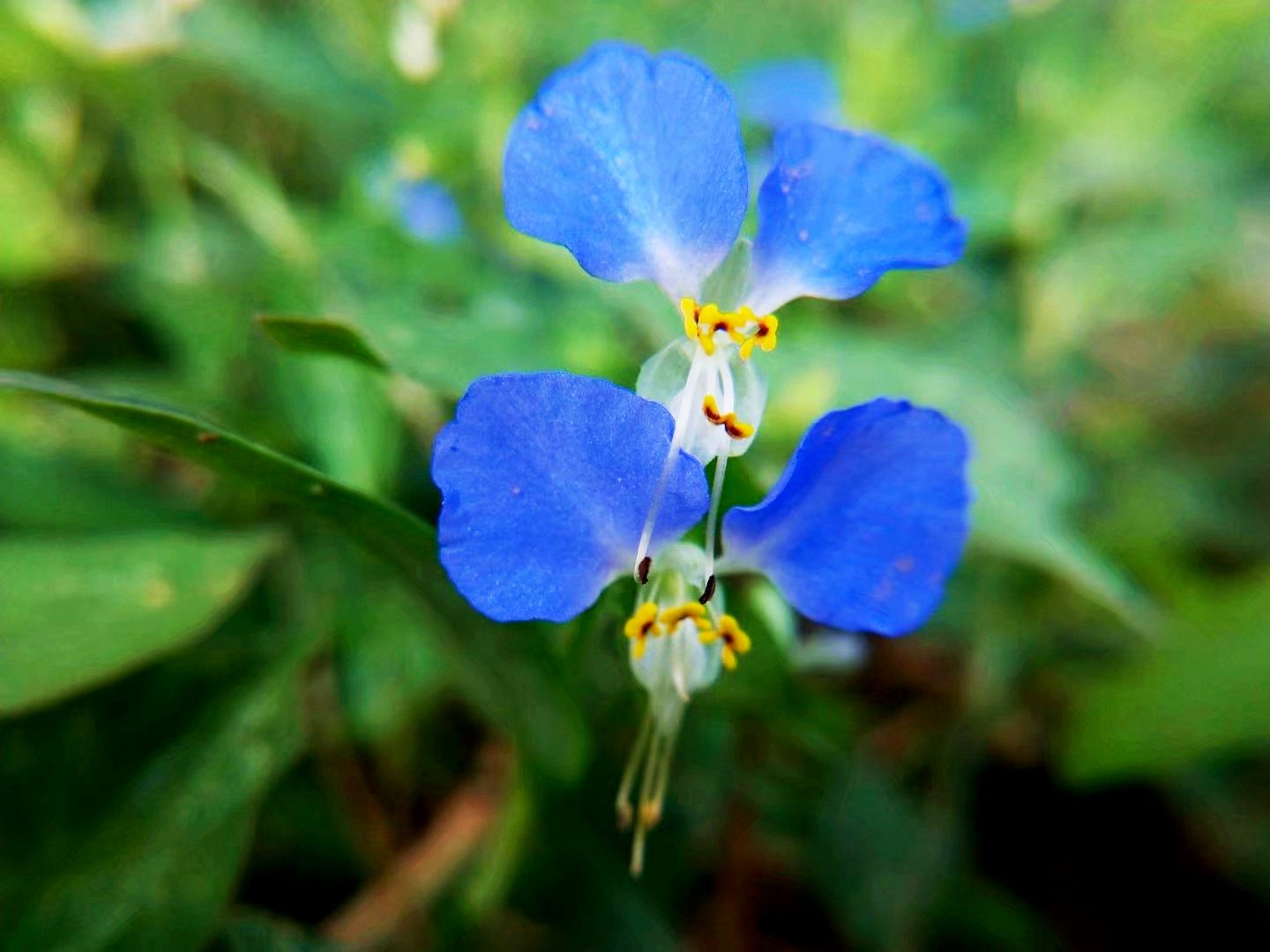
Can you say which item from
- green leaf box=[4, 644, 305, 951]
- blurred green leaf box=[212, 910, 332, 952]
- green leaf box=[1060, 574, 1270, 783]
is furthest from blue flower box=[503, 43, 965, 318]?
green leaf box=[1060, 574, 1270, 783]

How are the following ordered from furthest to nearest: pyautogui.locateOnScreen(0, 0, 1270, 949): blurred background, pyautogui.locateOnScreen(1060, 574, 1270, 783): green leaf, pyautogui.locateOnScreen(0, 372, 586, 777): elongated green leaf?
pyautogui.locateOnScreen(1060, 574, 1270, 783): green leaf → pyautogui.locateOnScreen(0, 0, 1270, 949): blurred background → pyautogui.locateOnScreen(0, 372, 586, 777): elongated green leaf

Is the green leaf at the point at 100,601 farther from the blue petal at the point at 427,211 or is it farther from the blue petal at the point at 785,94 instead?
the blue petal at the point at 785,94

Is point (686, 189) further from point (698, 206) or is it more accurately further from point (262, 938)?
point (262, 938)

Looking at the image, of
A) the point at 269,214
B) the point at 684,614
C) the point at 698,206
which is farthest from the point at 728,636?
the point at 269,214

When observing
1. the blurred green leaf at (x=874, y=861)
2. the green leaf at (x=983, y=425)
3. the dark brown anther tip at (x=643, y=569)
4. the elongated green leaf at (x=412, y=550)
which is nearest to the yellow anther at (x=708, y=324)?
the dark brown anther tip at (x=643, y=569)

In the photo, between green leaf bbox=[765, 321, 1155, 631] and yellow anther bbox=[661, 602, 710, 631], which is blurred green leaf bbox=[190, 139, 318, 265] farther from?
yellow anther bbox=[661, 602, 710, 631]

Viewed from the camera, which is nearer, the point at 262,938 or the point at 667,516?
the point at 667,516
